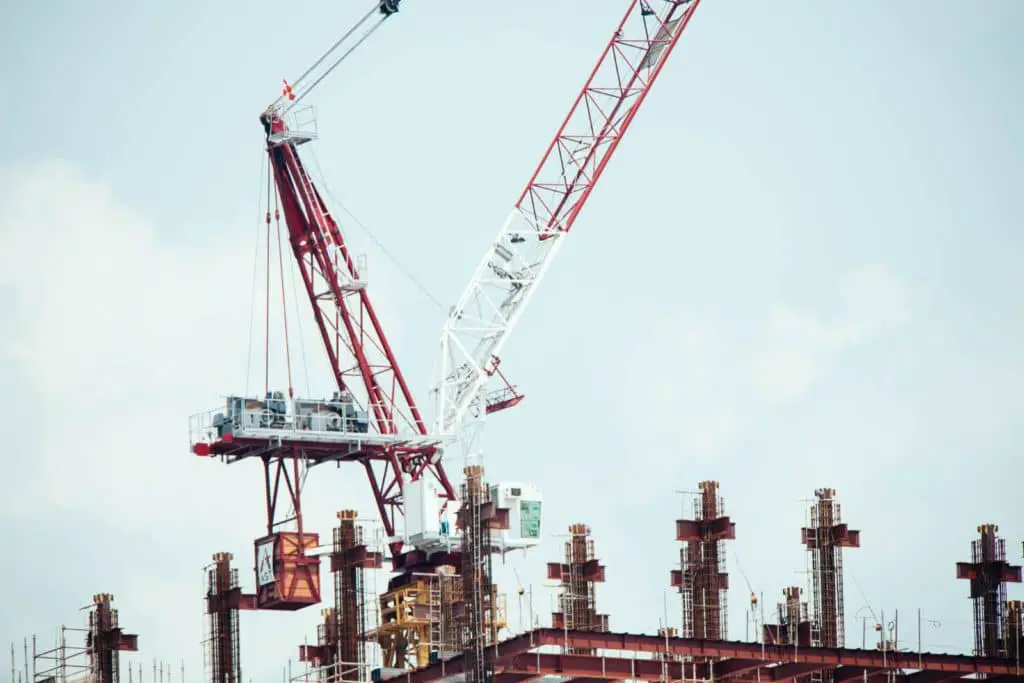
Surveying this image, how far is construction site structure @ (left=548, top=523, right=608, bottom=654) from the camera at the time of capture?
125 m

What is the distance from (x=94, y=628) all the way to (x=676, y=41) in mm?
42891

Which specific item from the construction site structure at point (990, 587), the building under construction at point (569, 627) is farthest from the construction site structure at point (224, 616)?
the construction site structure at point (990, 587)

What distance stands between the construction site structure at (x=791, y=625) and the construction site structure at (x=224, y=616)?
25639 millimetres

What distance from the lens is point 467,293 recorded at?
477ft

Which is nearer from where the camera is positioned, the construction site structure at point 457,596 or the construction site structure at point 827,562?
the construction site structure at point 457,596

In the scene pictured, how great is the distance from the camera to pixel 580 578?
4985 inches

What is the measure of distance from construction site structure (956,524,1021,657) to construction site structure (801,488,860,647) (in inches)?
263

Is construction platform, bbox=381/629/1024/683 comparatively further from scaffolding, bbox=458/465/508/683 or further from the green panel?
the green panel

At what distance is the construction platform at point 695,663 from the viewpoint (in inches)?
4126

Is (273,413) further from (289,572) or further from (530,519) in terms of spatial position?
(530,519)

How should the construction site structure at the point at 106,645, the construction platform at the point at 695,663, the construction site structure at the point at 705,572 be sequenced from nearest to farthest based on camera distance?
the construction platform at the point at 695,663 < the construction site structure at the point at 705,572 < the construction site structure at the point at 106,645

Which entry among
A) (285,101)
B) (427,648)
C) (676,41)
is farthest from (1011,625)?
(285,101)

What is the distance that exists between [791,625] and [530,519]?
16.8m

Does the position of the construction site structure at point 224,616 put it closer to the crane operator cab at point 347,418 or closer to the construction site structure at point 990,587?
the crane operator cab at point 347,418
